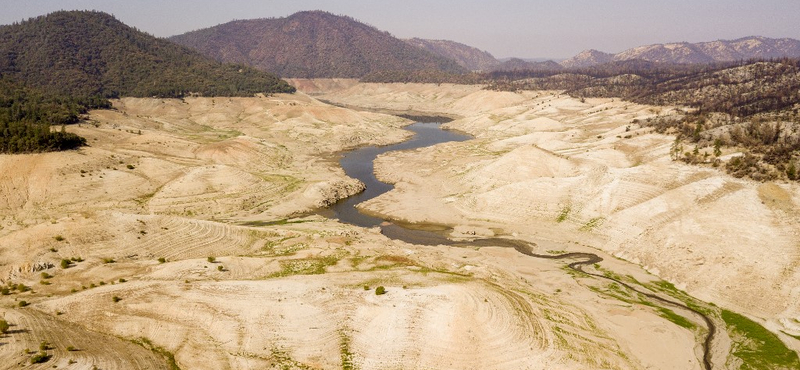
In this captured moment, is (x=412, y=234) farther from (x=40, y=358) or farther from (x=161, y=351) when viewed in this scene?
(x=40, y=358)

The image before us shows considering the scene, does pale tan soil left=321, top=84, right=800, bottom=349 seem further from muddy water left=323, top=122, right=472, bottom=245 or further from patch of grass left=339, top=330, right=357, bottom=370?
patch of grass left=339, top=330, right=357, bottom=370

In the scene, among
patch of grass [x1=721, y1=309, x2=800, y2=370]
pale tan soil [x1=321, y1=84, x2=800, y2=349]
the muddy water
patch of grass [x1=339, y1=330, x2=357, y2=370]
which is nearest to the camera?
patch of grass [x1=339, y1=330, x2=357, y2=370]

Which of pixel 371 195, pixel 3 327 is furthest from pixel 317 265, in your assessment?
pixel 371 195

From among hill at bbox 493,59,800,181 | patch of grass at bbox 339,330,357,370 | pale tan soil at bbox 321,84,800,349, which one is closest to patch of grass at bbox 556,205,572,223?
pale tan soil at bbox 321,84,800,349

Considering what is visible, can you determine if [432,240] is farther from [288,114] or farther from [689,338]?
[288,114]

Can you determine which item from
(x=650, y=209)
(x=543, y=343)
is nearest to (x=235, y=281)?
(x=543, y=343)
